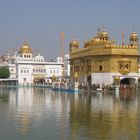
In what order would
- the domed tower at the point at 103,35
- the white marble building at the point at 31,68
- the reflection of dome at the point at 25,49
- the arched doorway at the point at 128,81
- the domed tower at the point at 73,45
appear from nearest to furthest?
1. the arched doorway at the point at 128,81
2. the domed tower at the point at 103,35
3. the domed tower at the point at 73,45
4. the white marble building at the point at 31,68
5. the reflection of dome at the point at 25,49

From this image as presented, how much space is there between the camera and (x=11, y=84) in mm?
73125

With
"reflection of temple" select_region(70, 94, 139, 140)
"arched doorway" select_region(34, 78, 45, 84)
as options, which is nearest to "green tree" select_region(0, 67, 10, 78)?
"arched doorway" select_region(34, 78, 45, 84)

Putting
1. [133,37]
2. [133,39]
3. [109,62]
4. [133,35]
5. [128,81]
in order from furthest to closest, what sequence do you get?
1. [133,35]
2. [133,37]
3. [133,39]
4. [128,81]
5. [109,62]

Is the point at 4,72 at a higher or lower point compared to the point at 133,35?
lower

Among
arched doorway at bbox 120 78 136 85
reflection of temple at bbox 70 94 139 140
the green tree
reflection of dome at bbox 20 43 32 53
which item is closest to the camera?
reflection of temple at bbox 70 94 139 140

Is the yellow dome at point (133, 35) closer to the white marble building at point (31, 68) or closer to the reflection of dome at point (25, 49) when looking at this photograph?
the white marble building at point (31, 68)

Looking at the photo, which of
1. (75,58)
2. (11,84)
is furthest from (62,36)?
(75,58)

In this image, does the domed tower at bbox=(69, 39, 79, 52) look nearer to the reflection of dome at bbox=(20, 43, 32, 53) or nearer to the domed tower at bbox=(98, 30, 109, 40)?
the domed tower at bbox=(98, 30, 109, 40)

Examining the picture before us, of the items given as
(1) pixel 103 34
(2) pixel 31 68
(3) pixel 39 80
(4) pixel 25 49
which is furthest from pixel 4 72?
(1) pixel 103 34

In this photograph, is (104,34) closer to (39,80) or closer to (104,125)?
Answer: (39,80)

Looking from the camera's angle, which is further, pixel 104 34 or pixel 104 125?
pixel 104 34

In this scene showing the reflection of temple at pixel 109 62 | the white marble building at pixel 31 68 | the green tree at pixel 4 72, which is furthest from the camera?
the green tree at pixel 4 72

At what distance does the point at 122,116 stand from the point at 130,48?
1146 inches

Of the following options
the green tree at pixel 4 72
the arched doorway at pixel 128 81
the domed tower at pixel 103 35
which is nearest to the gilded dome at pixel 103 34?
the domed tower at pixel 103 35
